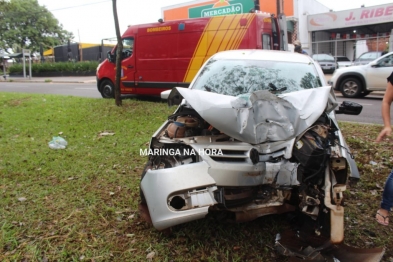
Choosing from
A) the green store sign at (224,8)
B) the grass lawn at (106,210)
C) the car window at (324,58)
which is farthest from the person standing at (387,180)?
the green store sign at (224,8)

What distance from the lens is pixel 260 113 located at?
2.75m

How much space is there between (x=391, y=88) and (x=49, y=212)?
138 inches

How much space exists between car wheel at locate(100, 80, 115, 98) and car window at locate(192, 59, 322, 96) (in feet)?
25.3

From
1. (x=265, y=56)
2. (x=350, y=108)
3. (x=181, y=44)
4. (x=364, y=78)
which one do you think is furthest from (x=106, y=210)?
(x=364, y=78)

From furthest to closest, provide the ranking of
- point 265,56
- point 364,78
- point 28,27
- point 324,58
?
point 28,27
point 324,58
point 364,78
point 265,56

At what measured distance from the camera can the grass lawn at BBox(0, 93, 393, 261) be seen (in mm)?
2787

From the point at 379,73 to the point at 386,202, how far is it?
9492 mm

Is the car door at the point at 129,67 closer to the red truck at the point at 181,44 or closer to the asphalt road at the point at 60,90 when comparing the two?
the red truck at the point at 181,44

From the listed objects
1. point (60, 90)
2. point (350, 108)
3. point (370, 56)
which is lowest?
point (350, 108)

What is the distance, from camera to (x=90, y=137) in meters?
6.04

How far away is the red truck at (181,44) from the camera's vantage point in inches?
359

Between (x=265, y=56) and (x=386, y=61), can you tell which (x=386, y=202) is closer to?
(x=265, y=56)

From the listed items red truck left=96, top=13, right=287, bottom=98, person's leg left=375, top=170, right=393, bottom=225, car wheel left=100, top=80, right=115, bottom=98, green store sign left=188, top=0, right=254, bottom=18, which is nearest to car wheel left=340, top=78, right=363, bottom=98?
red truck left=96, top=13, right=287, bottom=98

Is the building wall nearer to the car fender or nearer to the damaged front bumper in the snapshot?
the car fender
